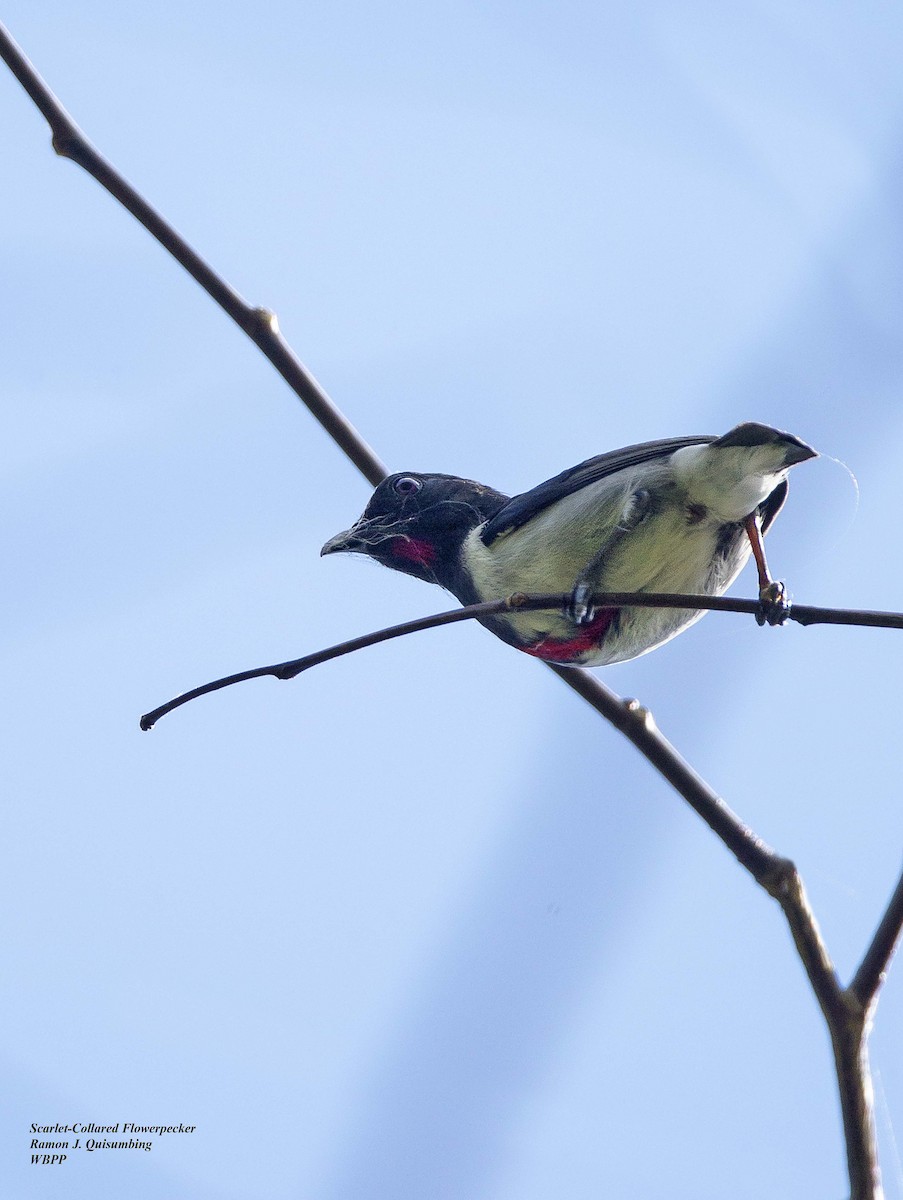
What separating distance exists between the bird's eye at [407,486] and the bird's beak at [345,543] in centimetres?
18

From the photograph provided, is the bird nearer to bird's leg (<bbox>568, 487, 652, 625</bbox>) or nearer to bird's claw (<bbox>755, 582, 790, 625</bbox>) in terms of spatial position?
bird's leg (<bbox>568, 487, 652, 625</bbox>)

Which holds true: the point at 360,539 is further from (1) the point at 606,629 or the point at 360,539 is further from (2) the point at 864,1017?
(2) the point at 864,1017

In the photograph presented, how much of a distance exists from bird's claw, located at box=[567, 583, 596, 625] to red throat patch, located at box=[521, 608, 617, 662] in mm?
33

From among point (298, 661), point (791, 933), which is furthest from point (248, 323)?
point (791, 933)

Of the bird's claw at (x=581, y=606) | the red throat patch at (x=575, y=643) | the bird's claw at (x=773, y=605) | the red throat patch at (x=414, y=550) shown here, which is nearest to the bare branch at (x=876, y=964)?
the bird's claw at (x=773, y=605)

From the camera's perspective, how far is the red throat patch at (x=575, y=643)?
3.16 meters

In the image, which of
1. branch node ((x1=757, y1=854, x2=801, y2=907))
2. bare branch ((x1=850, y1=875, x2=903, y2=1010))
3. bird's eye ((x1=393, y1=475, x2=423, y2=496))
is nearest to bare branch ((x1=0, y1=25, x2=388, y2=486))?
bird's eye ((x1=393, y1=475, x2=423, y2=496))

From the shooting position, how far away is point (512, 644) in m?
3.29

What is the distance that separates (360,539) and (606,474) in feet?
2.71

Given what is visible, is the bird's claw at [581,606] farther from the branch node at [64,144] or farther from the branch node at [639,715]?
the branch node at [64,144]

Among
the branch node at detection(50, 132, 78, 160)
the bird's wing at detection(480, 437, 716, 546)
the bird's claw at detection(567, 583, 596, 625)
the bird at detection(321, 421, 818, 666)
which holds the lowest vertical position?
the bird's claw at detection(567, 583, 596, 625)

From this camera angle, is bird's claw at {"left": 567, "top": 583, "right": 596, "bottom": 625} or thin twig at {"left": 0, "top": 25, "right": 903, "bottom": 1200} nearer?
thin twig at {"left": 0, "top": 25, "right": 903, "bottom": 1200}

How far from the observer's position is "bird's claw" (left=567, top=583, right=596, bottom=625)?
2.35 metres

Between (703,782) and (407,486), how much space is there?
138cm
